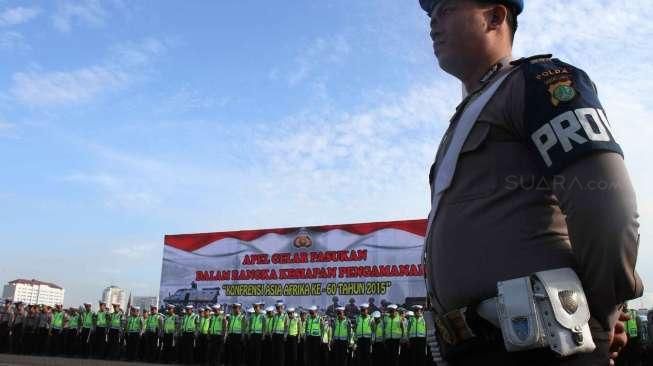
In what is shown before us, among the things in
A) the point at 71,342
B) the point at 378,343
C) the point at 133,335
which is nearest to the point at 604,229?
the point at 378,343

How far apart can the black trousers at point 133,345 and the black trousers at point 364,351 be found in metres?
7.93

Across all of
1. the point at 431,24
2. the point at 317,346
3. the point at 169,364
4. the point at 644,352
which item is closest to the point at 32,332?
the point at 169,364

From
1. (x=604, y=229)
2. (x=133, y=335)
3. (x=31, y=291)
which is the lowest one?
(x=604, y=229)

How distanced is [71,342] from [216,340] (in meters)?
6.52

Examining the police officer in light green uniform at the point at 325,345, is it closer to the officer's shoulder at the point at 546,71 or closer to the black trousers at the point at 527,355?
the black trousers at the point at 527,355

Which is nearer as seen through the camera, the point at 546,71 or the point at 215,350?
the point at 546,71

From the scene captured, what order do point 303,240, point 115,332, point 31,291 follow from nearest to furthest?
1. point 115,332
2. point 303,240
3. point 31,291

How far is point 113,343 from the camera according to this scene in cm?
2033

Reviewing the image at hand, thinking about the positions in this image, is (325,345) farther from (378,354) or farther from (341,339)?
(378,354)

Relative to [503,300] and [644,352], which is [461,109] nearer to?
[503,300]

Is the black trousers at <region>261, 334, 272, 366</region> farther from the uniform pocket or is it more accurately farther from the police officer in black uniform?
the uniform pocket

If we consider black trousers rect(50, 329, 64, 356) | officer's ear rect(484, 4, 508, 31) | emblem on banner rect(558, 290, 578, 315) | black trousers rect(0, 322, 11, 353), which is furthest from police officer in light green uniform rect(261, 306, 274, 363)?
emblem on banner rect(558, 290, 578, 315)

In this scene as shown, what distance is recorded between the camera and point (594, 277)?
4.26 ft

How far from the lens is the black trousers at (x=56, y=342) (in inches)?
838
